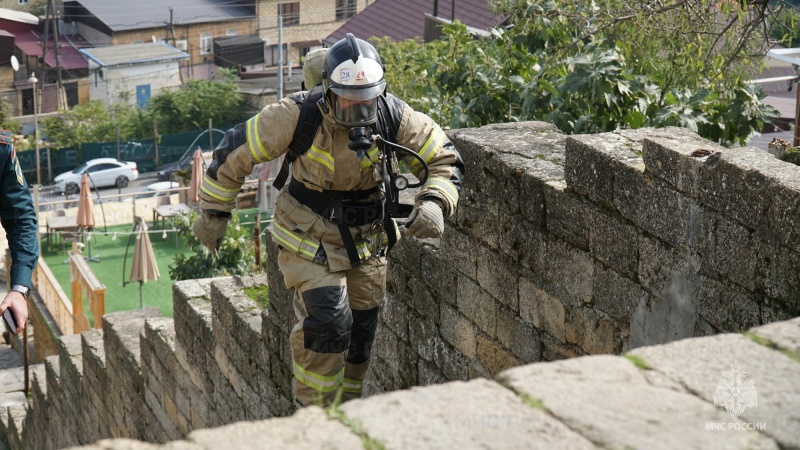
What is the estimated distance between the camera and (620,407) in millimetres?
2748

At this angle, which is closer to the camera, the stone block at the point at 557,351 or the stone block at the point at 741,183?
the stone block at the point at 741,183

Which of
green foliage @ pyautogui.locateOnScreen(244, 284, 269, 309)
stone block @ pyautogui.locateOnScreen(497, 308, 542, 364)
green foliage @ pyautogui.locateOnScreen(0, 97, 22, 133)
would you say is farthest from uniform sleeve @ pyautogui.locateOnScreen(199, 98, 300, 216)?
green foliage @ pyautogui.locateOnScreen(0, 97, 22, 133)

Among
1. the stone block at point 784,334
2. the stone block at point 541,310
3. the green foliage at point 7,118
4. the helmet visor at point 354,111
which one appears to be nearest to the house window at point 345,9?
the green foliage at point 7,118

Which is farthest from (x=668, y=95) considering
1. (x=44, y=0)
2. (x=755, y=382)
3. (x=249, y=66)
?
(x=44, y=0)

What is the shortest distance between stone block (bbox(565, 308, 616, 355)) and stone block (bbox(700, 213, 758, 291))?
2.07 feet

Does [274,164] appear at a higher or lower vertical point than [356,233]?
lower

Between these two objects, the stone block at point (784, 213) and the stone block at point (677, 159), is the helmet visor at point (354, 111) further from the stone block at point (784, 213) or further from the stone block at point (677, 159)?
the stone block at point (784, 213)

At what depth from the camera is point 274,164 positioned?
78.9 ft

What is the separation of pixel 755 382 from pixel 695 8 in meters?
6.32

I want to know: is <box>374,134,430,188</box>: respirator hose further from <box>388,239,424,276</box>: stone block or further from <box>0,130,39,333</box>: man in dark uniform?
<box>0,130,39,333</box>: man in dark uniform

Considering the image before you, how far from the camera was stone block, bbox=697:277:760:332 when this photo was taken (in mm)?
3979

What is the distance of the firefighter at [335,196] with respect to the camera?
470 cm

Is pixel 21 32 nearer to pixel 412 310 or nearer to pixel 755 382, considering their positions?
pixel 412 310

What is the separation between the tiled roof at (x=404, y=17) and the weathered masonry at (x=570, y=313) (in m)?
24.7
